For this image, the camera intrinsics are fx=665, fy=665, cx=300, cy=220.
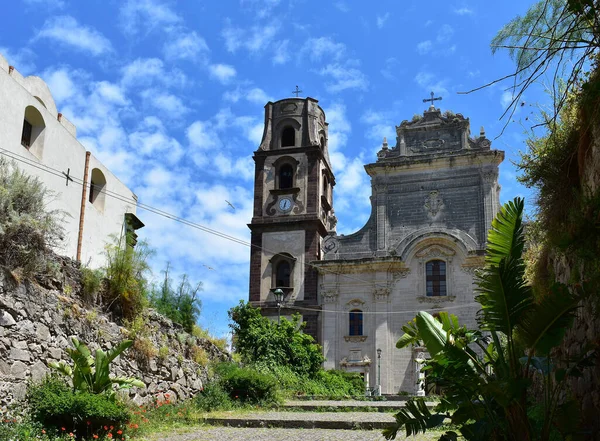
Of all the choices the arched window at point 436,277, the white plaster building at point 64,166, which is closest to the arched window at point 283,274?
the arched window at point 436,277

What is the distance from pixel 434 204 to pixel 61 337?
2668cm

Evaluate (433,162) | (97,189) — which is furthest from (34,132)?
(433,162)

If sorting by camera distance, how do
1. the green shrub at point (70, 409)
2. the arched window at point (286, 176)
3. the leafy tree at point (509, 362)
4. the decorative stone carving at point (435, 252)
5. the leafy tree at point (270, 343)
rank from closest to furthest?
A: the leafy tree at point (509, 362) < the green shrub at point (70, 409) < the leafy tree at point (270, 343) < the decorative stone carving at point (435, 252) < the arched window at point (286, 176)

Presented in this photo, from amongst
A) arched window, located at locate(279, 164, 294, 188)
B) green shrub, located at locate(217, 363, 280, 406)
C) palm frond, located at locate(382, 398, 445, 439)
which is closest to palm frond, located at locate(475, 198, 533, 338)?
palm frond, located at locate(382, 398, 445, 439)

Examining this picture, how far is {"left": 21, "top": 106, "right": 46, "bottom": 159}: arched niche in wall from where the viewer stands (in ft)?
56.1

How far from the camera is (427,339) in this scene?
8.23 metres

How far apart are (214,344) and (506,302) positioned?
1262 cm

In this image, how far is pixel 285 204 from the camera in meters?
37.8

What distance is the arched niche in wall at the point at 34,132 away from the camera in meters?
17.1

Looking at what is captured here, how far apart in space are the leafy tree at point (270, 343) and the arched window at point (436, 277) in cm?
747

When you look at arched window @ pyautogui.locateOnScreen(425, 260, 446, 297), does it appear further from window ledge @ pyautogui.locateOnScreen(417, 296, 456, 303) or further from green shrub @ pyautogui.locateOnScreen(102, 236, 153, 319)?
green shrub @ pyautogui.locateOnScreen(102, 236, 153, 319)

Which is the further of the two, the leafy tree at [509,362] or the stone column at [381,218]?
the stone column at [381,218]

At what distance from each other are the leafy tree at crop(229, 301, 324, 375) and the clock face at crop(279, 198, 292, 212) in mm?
9662

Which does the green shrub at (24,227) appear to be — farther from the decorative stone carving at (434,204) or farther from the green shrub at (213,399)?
the decorative stone carving at (434,204)
